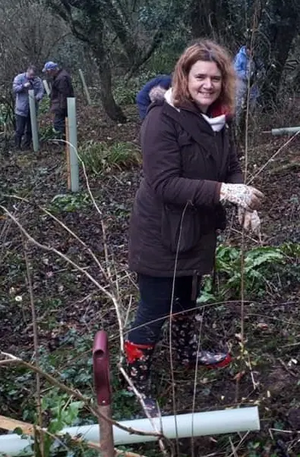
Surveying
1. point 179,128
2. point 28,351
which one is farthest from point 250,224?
point 28,351

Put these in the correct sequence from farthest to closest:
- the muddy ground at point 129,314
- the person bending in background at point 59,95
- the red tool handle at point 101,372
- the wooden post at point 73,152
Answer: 1. the person bending in background at point 59,95
2. the wooden post at point 73,152
3. the muddy ground at point 129,314
4. the red tool handle at point 101,372

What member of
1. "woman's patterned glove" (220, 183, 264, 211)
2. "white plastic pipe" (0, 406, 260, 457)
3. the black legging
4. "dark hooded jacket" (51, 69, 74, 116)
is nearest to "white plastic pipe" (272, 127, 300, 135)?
"dark hooded jacket" (51, 69, 74, 116)

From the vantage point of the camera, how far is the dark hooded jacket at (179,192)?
113 inches

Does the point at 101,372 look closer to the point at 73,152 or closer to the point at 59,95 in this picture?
the point at 73,152

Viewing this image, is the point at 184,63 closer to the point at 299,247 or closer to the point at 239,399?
the point at 239,399

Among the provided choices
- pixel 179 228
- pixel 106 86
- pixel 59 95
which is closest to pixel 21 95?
pixel 59 95

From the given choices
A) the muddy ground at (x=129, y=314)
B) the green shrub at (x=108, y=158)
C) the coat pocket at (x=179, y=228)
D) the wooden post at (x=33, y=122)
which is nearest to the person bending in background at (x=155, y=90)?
the coat pocket at (x=179, y=228)

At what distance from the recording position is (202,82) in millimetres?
2936

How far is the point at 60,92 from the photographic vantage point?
43.9 ft

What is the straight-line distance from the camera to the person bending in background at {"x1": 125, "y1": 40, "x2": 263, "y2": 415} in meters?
2.87

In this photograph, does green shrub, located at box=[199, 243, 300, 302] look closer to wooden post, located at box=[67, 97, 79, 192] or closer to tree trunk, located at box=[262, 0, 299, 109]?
wooden post, located at box=[67, 97, 79, 192]

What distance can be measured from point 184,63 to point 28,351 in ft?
6.88

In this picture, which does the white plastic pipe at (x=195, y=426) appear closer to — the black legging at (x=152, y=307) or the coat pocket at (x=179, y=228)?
the black legging at (x=152, y=307)

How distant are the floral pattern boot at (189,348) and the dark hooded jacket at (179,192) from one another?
45cm
